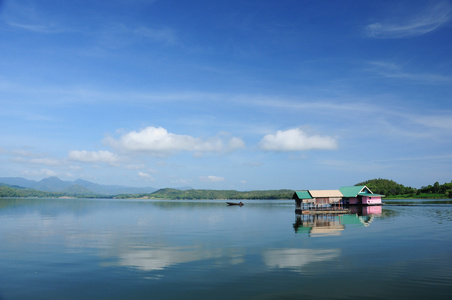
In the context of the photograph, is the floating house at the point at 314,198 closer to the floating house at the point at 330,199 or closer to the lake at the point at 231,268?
the floating house at the point at 330,199

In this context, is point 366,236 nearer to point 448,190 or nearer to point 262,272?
point 262,272

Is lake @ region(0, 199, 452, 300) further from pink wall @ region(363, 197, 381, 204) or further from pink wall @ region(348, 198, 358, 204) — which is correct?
pink wall @ region(363, 197, 381, 204)

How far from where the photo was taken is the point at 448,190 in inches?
6791

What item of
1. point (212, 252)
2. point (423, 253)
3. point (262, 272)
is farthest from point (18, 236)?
point (423, 253)

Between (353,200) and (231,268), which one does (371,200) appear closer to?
(353,200)

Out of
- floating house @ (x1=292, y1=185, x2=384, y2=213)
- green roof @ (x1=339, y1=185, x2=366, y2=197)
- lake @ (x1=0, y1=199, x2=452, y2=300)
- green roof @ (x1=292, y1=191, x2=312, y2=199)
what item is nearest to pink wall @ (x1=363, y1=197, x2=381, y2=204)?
floating house @ (x1=292, y1=185, x2=384, y2=213)

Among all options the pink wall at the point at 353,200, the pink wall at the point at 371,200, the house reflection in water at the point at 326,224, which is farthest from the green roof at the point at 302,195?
the pink wall at the point at 371,200

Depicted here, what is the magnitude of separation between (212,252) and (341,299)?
14929 millimetres

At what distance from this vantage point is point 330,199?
8638 centimetres

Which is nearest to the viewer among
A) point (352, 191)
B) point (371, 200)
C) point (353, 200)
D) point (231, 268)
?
point (231, 268)

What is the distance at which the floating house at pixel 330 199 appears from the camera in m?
80.2

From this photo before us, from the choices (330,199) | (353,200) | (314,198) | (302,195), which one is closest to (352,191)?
(353,200)

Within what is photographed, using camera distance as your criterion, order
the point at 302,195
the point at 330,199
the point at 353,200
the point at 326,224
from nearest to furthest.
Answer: the point at 326,224
the point at 302,195
the point at 330,199
the point at 353,200

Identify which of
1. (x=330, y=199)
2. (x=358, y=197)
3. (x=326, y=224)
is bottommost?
(x=326, y=224)
